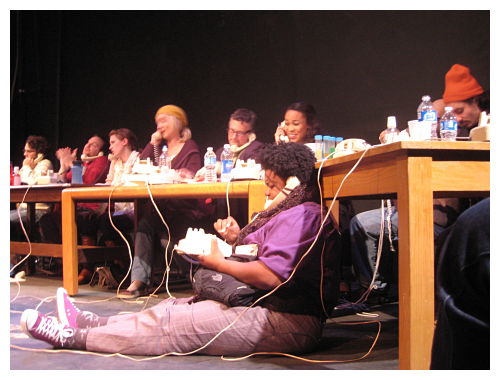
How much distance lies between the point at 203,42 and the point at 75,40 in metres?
1.69

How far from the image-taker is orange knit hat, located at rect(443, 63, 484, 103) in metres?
2.64

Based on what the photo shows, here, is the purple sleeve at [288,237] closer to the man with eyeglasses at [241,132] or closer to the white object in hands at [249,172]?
the white object in hands at [249,172]

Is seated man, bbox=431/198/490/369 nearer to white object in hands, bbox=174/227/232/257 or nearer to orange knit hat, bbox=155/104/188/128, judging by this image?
white object in hands, bbox=174/227/232/257

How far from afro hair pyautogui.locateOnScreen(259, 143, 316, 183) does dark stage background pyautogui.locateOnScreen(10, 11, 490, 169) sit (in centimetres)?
150

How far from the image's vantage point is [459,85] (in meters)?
2.71

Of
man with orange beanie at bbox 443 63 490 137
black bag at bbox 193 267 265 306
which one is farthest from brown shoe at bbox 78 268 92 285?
man with orange beanie at bbox 443 63 490 137

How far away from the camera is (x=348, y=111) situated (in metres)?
3.38

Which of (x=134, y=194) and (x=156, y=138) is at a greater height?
(x=156, y=138)

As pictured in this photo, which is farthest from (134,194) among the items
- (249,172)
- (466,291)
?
(466,291)

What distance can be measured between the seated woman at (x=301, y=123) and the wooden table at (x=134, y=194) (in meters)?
0.82

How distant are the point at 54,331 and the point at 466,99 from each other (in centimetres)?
222

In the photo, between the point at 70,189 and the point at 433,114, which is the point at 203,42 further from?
the point at 433,114

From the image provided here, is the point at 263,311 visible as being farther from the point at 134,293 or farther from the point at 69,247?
the point at 69,247

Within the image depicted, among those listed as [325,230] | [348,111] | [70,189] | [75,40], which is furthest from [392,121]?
[75,40]
